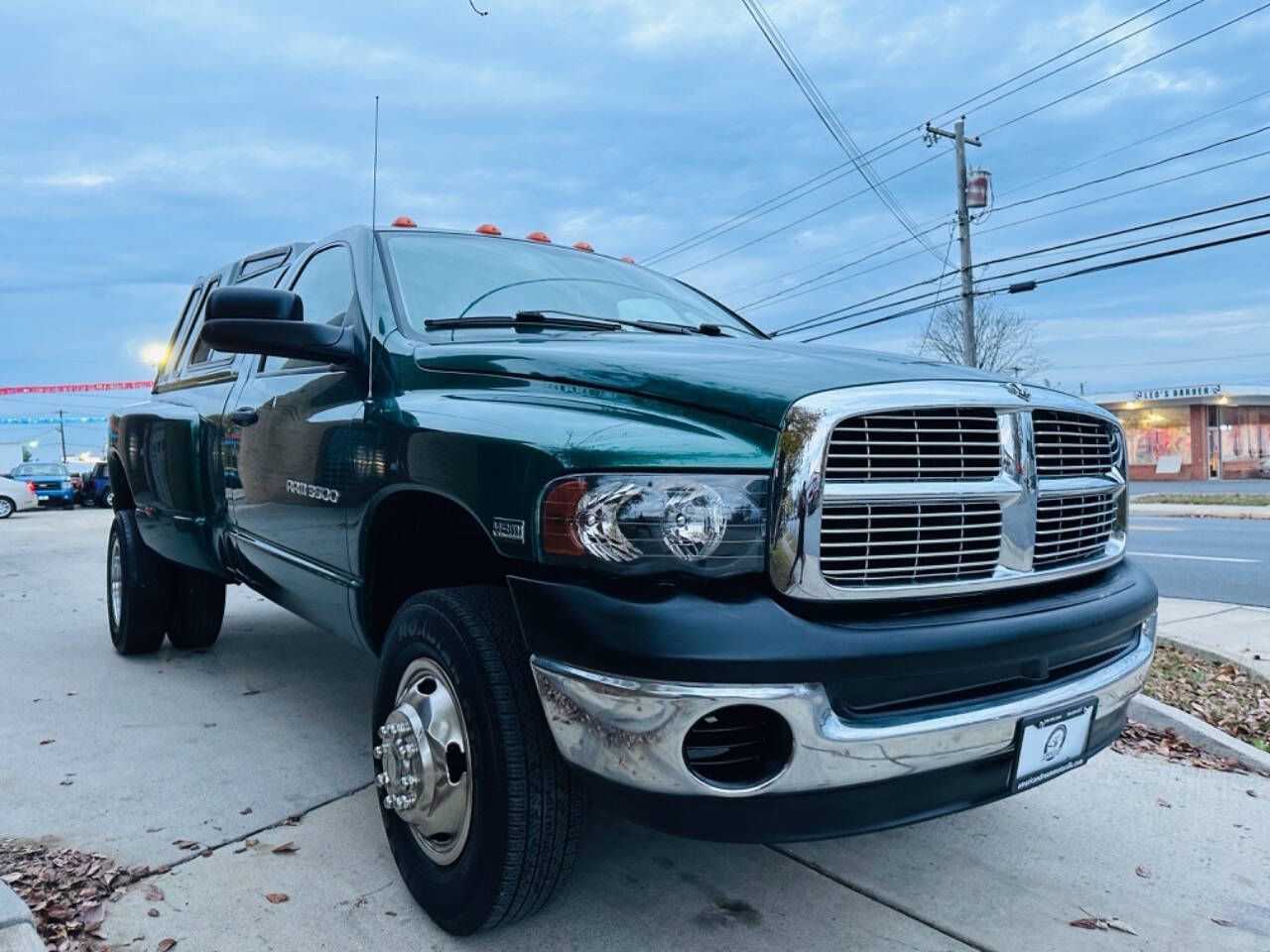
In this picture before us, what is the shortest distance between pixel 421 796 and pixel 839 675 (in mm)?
1112

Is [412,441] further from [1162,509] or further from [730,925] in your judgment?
[1162,509]

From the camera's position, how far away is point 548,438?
2096mm

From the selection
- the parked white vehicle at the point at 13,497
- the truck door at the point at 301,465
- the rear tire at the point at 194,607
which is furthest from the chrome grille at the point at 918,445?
the parked white vehicle at the point at 13,497

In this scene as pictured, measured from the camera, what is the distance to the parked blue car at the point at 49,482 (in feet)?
88.9

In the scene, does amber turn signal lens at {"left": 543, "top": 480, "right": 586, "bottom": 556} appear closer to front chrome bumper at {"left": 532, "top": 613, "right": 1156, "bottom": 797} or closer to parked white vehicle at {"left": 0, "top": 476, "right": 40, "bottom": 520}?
front chrome bumper at {"left": 532, "top": 613, "right": 1156, "bottom": 797}

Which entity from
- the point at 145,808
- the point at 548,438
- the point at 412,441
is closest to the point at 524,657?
the point at 548,438

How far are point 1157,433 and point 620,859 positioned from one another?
1763 inches

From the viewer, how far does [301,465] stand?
325 cm

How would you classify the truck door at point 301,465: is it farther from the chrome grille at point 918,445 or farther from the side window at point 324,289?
the chrome grille at point 918,445

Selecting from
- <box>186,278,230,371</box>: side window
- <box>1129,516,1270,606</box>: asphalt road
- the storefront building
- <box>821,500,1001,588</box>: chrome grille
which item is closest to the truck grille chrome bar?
<box>821,500,1001,588</box>: chrome grille

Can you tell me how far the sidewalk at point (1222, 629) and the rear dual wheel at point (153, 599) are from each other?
18.2 ft

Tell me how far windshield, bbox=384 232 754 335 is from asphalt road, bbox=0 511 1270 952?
1.64 m

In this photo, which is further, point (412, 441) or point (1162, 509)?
point (1162, 509)

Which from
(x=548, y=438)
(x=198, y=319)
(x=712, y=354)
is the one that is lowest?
(x=548, y=438)
